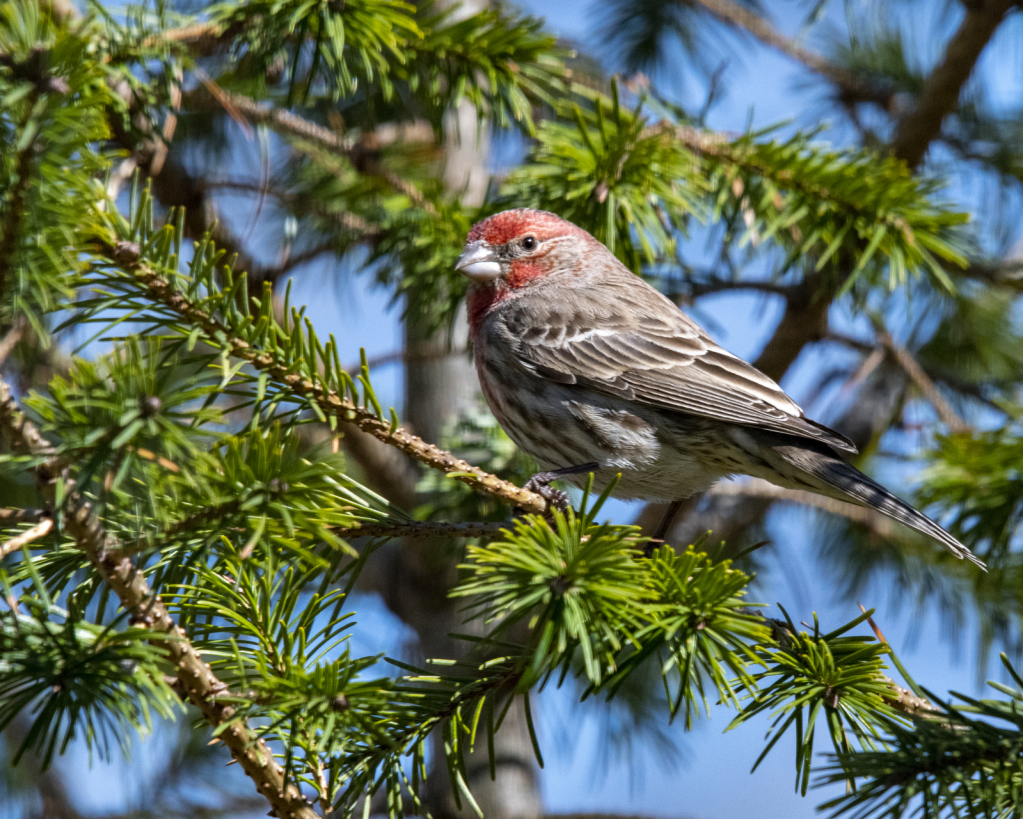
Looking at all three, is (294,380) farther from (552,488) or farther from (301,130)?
(301,130)

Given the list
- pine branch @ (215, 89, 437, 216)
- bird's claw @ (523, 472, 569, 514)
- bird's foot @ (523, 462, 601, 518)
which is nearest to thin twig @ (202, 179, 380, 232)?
pine branch @ (215, 89, 437, 216)

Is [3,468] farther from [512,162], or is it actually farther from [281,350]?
[512,162]

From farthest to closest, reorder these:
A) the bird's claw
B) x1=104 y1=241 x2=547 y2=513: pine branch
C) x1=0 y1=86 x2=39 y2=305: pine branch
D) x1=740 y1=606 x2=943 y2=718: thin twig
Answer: the bird's claw < x1=740 y1=606 x2=943 y2=718: thin twig < x1=104 y1=241 x2=547 y2=513: pine branch < x1=0 y1=86 x2=39 y2=305: pine branch

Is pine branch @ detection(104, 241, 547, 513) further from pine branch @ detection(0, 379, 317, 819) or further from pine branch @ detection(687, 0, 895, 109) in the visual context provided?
pine branch @ detection(687, 0, 895, 109)

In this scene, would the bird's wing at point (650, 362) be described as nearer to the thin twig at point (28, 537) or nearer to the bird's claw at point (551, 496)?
the bird's claw at point (551, 496)

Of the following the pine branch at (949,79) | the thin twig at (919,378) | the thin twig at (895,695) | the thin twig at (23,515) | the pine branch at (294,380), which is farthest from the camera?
the thin twig at (919,378)

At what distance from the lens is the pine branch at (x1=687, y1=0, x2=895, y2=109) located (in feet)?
12.6

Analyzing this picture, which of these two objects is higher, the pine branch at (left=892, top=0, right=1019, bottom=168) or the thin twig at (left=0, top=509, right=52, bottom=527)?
the pine branch at (left=892, top=0, right=1019, bottom=168)

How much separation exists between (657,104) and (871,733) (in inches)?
74.2

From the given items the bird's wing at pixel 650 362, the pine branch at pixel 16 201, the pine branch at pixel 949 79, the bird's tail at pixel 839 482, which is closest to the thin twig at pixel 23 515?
the pine branch at pixel 16 201

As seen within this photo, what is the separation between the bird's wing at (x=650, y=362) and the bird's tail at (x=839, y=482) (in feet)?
0.20

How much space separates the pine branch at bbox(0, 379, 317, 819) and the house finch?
128cm

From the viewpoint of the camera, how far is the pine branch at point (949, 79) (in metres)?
3.04

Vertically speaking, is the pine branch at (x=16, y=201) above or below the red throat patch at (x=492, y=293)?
below
